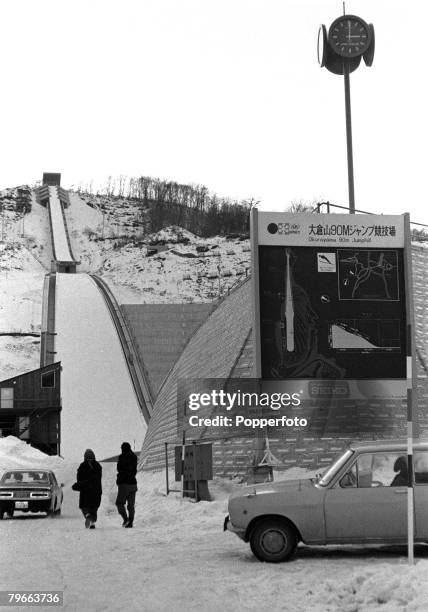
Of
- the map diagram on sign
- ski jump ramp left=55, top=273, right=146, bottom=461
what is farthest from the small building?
the map diagram on sign

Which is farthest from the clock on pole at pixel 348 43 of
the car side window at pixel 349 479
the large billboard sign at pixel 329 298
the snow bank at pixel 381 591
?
the snow bank at pixel 381 591

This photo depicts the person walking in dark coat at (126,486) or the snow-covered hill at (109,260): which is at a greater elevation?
the snow-covered hill at (109,260)

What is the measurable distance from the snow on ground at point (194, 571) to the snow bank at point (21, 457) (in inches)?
493

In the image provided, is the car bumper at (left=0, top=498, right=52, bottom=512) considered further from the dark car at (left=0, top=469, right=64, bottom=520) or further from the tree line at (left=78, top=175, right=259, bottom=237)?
the tree line at (left=78, top=175, right=259, bottom=237)

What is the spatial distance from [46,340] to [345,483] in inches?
1753

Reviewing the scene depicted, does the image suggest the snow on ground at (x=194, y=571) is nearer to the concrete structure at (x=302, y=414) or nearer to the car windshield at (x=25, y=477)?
the concrete structure at (x=302, y=414)

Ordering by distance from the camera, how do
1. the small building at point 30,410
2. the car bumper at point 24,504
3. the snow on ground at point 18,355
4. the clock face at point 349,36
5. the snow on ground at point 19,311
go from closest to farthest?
1. the car bumper at point 24,504
2. the clock face at point 349,36
3. the small building at point 30,410
4. the snow on ground at point 18,355
5. the snow on ground at point 19,311

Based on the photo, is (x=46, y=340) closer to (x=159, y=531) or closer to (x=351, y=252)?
(x=351, y=252)

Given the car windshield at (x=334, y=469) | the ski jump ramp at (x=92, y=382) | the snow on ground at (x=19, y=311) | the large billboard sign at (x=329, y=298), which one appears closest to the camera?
the car windshield at (x=334, y=469)

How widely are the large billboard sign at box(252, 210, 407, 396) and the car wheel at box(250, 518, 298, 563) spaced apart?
8415 mm

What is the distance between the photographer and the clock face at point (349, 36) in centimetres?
2225

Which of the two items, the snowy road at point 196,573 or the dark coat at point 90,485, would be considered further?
the dark coat at point 90,485

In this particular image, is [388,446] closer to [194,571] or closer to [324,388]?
[194,571]

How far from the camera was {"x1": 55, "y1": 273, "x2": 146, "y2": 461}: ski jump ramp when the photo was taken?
40.5m
